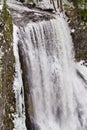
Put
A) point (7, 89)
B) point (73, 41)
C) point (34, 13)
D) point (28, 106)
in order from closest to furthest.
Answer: point (7, 89) → point (28, 106) → point (34, 13) → point (73, 41)

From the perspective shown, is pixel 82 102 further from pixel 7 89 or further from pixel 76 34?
pixel 7 89

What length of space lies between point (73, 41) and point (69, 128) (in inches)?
155

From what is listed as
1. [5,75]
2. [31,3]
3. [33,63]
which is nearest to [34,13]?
[31,3]

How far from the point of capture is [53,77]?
42.0ft

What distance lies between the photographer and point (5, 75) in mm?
9180

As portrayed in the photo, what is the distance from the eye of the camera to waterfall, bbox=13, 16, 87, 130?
11633mm

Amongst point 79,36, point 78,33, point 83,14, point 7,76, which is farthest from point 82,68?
point 7,76

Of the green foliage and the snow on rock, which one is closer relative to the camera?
the snow on rock

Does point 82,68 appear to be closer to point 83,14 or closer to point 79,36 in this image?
point 79,36

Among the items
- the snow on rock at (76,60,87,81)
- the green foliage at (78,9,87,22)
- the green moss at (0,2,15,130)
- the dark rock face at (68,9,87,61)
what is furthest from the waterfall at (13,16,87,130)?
the green foliage at (78,9,87,22)

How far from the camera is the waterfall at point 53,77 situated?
38.2 ft

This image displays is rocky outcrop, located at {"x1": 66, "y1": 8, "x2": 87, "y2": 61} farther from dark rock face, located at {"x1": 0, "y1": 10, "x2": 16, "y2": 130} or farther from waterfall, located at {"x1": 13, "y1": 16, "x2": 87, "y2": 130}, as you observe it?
dark rock face, located at {"x1": 0, "y1": 10, "x2": 16, "y2": 130}

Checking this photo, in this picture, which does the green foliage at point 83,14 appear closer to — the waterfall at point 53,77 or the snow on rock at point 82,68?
the waterfall at point 53,77

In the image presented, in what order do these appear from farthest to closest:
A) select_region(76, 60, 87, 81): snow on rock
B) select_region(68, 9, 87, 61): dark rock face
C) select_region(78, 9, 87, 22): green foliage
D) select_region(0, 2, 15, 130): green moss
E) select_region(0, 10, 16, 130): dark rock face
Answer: select_region(78, 9, 87, 22): green foliage → select_region(68, 9, 87, 61): dark rock face → select_region(76, 60, 87, 81): snow on rock → select_region(0, 2, 15, 130): green moss → select_region(0, 10, 16, 130): dark rock face
